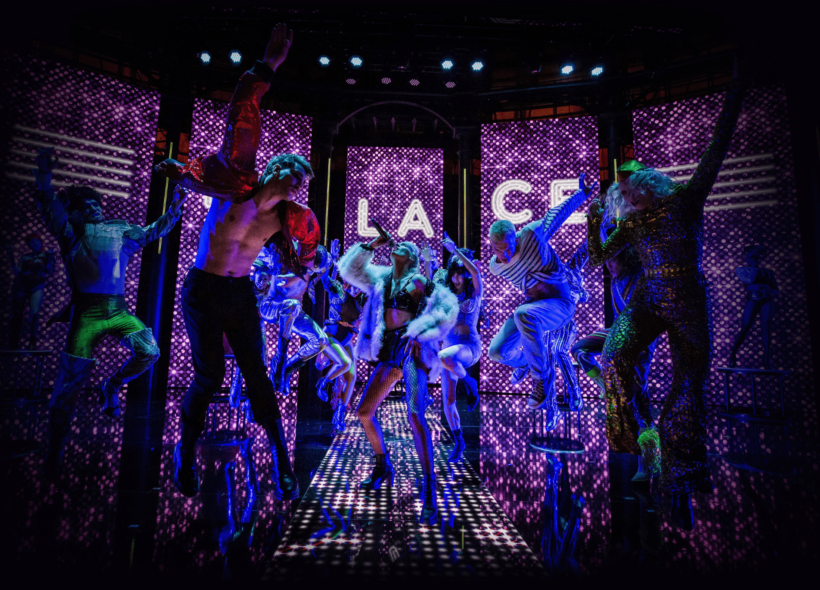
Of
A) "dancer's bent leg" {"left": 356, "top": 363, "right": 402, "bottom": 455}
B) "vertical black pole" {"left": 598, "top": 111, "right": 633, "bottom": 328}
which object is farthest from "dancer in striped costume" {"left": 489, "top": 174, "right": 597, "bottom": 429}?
"vertical black pole" {"left": 598, "top": 111, "right": 633, "bottom": 328}

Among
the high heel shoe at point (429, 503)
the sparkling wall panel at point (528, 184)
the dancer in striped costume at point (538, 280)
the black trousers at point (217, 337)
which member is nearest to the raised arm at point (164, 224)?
the black trousers at point (217, 337)

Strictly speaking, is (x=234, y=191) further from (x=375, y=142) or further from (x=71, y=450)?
(x=375, y=142)

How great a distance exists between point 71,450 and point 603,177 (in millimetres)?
8253

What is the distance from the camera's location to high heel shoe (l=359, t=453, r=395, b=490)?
278 centimetres

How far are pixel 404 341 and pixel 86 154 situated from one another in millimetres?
6542

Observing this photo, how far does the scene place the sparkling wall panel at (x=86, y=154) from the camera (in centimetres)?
554

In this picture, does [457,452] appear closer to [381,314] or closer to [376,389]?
[376,389]

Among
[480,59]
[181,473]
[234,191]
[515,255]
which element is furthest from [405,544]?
[480,59]

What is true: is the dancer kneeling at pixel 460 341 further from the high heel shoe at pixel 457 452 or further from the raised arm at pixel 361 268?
the raised arm at pixel 361 268

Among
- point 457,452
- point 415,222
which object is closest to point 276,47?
point 457,452

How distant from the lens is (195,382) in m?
2.52

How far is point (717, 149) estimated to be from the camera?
2650mm

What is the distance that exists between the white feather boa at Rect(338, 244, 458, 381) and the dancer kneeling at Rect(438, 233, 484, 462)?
2.88 feet

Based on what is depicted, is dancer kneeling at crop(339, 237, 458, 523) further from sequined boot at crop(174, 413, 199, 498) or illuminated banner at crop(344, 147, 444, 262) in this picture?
illuminated banner at crop(344, 147, 444, 262)
